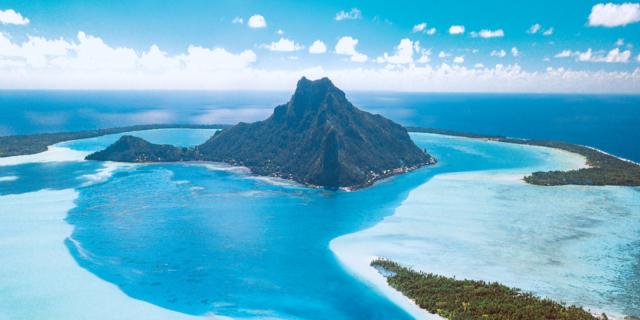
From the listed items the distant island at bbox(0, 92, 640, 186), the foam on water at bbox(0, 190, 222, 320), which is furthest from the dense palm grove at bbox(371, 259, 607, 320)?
the distant island at bbox(0, 92, 640, 186)

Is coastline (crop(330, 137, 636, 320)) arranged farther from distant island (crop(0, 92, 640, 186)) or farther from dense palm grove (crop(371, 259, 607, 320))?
distant island (crop(0, 92, 640, 186))

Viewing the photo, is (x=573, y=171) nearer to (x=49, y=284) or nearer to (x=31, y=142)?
(x=49, y=284)

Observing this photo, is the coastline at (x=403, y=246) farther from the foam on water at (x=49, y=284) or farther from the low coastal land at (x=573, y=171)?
the foam on water at (x=49, y=284)

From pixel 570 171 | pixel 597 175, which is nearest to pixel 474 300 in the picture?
pixel 597 175

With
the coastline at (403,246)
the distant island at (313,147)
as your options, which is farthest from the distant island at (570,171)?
the coastline at (403,246)

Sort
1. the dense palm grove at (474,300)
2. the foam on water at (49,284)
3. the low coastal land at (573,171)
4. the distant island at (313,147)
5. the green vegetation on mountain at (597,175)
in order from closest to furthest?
1. the dense palm grove at (474,300)
2. the foam on water at (49,284)
3. the green vegetation on mountain at (597,175)
4. the low coastal land at (573,171)
5. the distant island at (313,147)
